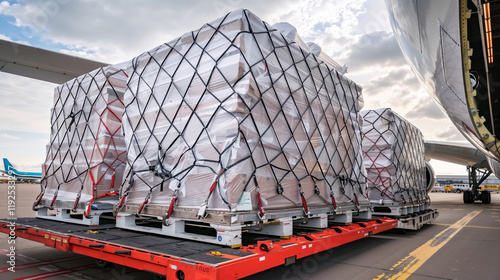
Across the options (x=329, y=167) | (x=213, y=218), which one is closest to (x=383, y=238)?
(x=329, y=167)

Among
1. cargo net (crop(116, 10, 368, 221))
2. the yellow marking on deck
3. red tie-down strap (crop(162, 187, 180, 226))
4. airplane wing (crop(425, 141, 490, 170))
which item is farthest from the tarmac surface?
airplane wing (crop(425, 141, 490, 170))

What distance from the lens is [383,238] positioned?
8.34 m

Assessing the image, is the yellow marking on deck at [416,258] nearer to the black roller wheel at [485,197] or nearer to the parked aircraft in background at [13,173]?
the parked aircraft in background at [13,173]

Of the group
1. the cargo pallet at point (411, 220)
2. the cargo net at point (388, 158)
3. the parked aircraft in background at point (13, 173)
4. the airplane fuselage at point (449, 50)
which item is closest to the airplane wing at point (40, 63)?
the parked aircraft in background at point (13, 173)

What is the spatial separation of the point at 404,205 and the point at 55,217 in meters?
8.58

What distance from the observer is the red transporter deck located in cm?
302

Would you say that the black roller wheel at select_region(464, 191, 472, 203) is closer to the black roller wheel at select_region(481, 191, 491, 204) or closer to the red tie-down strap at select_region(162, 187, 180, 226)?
the black roller wheel at select_region(481, 191, 491, 204)

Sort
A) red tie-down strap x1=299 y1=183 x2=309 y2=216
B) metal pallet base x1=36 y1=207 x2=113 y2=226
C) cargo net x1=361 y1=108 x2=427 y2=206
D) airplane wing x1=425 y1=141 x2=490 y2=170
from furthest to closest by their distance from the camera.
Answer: airplane wing x1=425 y1=141 x2=490 y2=170 < cargo net x1=361 y1=108 x2=427 y2=206 < metal pallet base x1=36 y1=207 x2=113 y2=226 < red tie-down strap x1=299 y1=183 x2=309 y2=216

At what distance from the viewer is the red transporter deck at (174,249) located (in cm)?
302

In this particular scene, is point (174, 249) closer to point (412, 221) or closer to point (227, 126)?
point (227, 126)

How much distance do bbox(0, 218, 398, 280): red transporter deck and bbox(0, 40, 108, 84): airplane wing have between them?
35.5ft

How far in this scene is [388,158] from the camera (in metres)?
8.98

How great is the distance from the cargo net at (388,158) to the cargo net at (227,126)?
4.03m

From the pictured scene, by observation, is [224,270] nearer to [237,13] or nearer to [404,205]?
[237,13]
